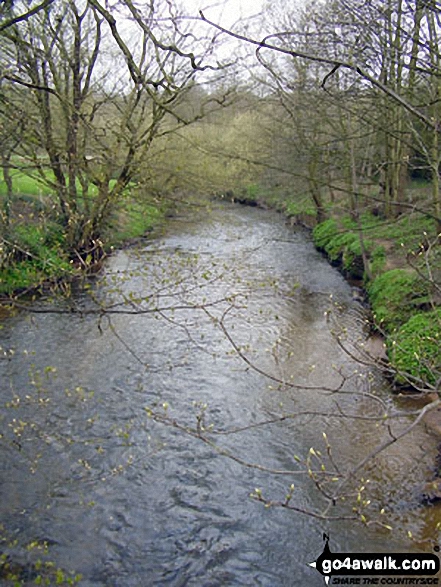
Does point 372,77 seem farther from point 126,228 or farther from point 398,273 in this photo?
point 126,228

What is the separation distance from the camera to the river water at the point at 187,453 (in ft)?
19.2

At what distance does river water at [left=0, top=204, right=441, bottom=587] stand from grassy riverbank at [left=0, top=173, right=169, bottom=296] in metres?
1.47

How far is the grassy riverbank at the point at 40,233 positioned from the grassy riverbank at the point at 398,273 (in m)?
4.13

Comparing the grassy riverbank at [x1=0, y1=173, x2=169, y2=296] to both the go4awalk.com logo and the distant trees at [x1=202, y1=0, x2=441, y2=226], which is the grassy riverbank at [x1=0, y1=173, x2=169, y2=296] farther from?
the go4awalk.com logo

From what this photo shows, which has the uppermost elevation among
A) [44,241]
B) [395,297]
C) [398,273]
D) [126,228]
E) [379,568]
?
[44,241]

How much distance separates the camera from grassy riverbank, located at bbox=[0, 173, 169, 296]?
10.1m

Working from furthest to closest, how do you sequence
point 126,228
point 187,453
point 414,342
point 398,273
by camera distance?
point 126,228, point 398,273, point 414,342, point 187,453

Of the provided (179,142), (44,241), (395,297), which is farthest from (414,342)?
(179,142)

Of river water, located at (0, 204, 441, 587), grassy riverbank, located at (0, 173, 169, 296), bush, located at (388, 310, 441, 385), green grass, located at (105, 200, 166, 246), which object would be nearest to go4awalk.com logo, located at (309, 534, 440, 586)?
river water, located at (0, 204, 441, 587)

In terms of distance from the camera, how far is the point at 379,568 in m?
5.91

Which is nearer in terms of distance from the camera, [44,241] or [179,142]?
[44,241]

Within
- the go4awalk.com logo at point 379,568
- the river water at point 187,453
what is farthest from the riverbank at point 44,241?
the go4awalk.com logo at point 379,568

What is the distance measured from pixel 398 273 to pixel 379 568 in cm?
931

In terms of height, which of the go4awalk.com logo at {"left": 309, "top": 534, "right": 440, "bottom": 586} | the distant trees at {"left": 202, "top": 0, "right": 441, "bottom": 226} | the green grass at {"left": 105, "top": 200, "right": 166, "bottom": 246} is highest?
the distant trees at {"left": 202, "top": 0, "right": 441, "bottom": 226}
